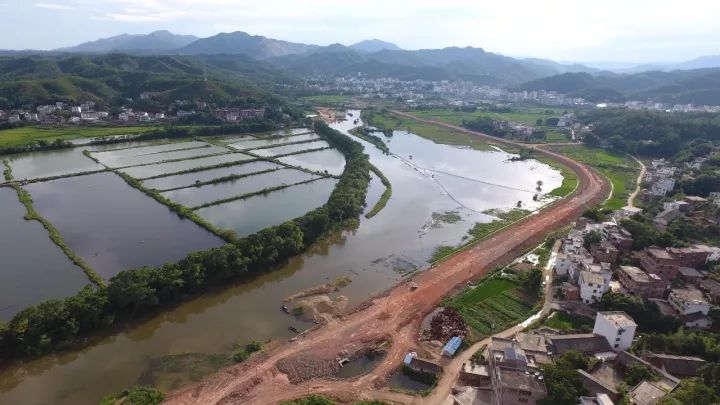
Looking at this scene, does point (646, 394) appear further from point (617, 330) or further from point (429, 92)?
point (429, 92)

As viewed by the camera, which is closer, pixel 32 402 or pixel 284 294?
pixel 32 402

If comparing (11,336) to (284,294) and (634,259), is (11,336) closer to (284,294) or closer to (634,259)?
(284,294)

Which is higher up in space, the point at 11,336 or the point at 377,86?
the point at 377,86

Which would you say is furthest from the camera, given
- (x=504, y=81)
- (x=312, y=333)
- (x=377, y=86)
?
(x=504, y=81)

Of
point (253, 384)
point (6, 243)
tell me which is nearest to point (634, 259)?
point (253, 384)

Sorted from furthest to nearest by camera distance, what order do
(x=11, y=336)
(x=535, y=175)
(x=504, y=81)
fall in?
1. (x=504, y=81)
2. (x=535, y=175)
3. (x=11, y=336)

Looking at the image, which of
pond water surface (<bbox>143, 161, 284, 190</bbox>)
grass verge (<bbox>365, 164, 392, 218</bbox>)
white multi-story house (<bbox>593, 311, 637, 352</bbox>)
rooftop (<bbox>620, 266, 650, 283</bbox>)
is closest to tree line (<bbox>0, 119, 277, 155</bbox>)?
pond water surface (<bbox>143, 161, 284, 190</bbox>)

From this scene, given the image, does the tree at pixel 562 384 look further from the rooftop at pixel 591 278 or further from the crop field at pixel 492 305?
the rooftop at pixel 591 278

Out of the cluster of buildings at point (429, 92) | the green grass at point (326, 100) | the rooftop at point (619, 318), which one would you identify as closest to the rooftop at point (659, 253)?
the rooftop at point (619, 318)
